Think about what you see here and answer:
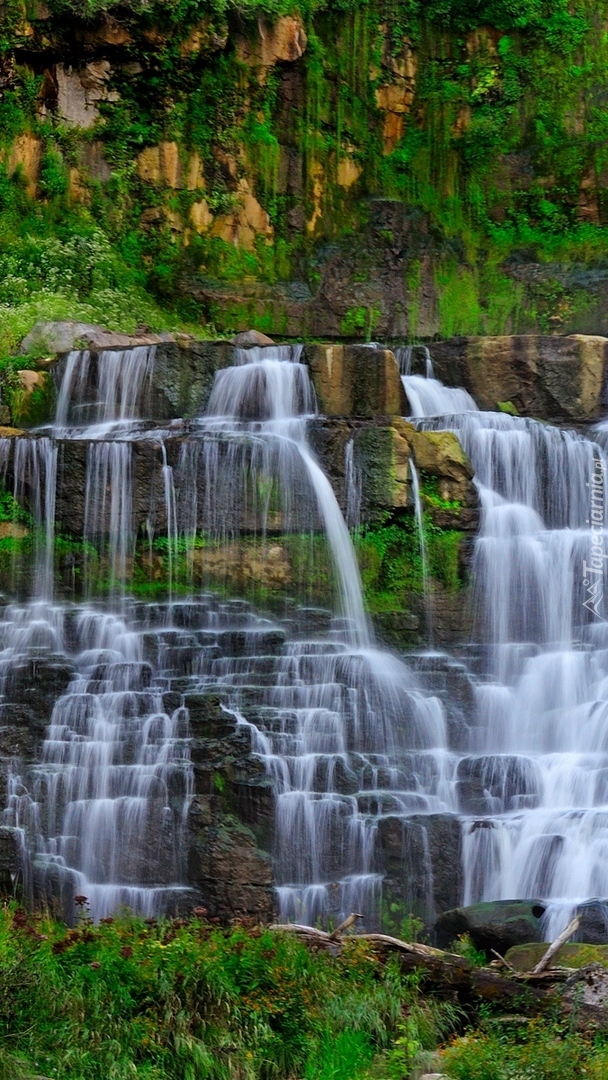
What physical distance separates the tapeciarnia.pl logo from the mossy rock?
7020 millimetres

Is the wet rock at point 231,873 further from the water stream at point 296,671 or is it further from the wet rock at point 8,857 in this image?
the wet rock at point 8,857

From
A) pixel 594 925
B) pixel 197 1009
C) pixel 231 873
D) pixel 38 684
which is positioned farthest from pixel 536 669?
pixel 197 1009

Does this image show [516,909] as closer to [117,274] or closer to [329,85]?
[117,274]

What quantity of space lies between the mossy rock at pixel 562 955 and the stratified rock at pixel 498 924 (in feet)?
1.88

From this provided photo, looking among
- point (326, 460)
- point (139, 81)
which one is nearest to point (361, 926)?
point (326, 460)

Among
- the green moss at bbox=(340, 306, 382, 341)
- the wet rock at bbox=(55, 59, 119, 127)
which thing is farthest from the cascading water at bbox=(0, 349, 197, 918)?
the wet rock at bbox=(55, 59, 119, 127)

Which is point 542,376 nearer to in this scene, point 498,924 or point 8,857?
point 498,924

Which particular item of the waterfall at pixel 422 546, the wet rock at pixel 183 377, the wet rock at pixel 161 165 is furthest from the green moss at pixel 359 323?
the waterfall at pixel 422 546

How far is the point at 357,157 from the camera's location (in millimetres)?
29125

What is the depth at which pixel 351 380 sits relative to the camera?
1977 centimetres

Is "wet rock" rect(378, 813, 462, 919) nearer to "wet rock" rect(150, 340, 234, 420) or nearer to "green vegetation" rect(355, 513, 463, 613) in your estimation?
"green vegetation" rect(355, 513, 463, 613)

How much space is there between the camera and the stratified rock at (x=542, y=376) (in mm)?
20547

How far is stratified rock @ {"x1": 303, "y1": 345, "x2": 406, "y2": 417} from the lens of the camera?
1969cm

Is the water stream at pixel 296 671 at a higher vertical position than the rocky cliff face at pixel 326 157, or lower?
lower
